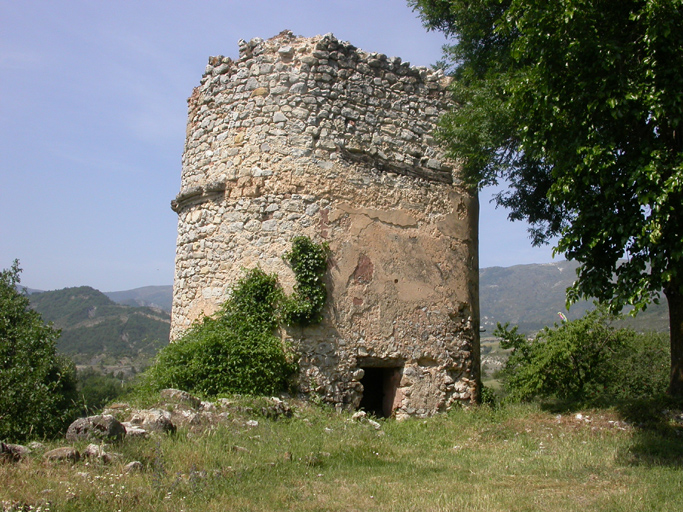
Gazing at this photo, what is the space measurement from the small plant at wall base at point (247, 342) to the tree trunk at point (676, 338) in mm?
4947

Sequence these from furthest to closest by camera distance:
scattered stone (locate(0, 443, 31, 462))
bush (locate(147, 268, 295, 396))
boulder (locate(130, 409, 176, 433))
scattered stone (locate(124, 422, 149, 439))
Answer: bush (locate(147, 268, 295, 396)), boulder (locate(130, 409, 176, 433)), scattered stone (locate(124, 422, 149, 439)), scattered stone (locate(0, 443, 31, 462))

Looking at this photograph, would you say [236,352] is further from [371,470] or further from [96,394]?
[96,394]

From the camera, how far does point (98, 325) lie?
8225 cm

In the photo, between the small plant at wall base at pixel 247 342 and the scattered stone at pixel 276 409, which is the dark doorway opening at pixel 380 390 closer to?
the small plant at wall base at pixel 247 342

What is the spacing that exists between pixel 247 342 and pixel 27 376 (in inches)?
128

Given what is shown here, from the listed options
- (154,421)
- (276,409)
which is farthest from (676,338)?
(154,421)

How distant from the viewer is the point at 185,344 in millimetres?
9117

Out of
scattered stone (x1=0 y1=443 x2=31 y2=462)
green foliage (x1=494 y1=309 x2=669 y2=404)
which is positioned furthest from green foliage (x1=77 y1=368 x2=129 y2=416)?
green foliage (x1=494 y1=309 x2=669 y2=404)

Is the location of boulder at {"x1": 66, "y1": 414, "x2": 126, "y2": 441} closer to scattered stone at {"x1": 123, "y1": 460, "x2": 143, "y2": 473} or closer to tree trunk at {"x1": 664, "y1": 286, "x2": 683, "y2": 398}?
scattered stone at {"x1": 123, "y1": 460, "x2": 143, "y2": 473}

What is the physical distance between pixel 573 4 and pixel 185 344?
6.83 meters

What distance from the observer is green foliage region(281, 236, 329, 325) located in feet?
30.5

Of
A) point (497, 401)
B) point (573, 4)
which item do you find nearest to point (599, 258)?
point (573, 4)

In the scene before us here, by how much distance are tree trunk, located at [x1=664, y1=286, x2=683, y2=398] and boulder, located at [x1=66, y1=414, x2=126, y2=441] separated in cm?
696

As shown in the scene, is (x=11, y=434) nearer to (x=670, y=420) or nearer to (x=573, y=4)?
(x=573, y=4)
